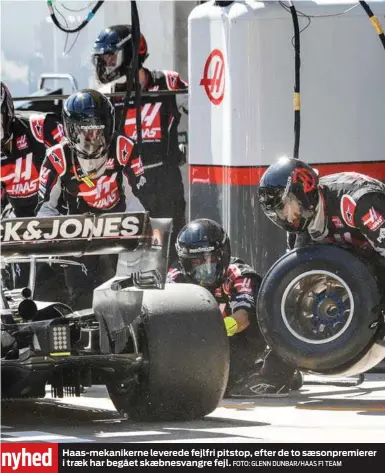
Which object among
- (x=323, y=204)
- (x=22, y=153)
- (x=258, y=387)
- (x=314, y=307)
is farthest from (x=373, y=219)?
(x=22, y=153)

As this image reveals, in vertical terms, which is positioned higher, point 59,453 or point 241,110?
point 241,110

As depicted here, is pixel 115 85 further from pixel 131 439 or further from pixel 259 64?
pixel 131 439

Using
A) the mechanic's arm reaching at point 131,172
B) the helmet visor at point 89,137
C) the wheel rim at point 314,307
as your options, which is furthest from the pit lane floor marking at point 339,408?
the helmet visor at point 89,137

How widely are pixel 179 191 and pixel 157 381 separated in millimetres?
3670

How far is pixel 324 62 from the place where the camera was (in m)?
10.6

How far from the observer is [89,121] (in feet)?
31.8

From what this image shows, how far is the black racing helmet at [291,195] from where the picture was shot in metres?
8.99

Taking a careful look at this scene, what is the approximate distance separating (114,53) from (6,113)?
46.9 inches

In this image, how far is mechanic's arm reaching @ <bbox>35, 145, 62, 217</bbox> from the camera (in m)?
9.95

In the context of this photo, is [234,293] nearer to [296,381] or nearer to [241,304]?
Result: [241,304]

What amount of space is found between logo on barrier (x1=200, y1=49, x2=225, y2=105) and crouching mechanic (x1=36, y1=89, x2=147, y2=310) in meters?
0.96

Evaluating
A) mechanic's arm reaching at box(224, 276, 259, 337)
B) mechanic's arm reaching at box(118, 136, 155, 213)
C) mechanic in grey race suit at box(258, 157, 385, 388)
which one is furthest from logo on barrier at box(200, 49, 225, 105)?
mechanic in grey race suit at box(258, 157, 385, 388)

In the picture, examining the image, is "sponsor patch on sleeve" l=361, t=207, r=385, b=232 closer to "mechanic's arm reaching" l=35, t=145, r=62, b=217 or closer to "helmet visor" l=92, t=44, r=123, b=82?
"mechanic's arm reaching" l=35, t=145, r=62, b=217

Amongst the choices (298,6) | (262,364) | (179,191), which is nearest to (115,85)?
(179,191)
